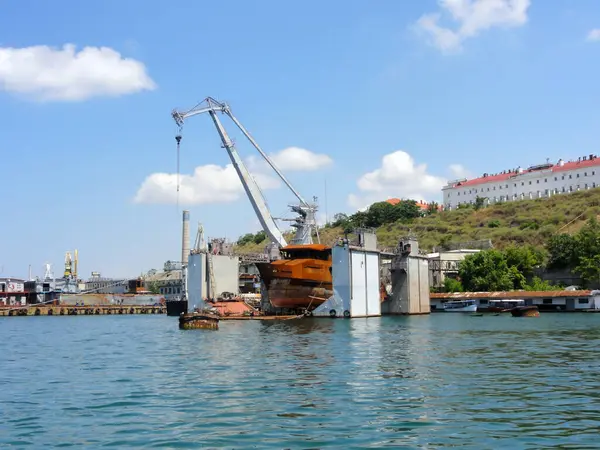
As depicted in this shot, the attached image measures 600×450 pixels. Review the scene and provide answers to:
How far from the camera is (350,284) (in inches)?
2771

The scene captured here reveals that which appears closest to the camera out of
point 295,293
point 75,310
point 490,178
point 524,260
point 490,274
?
point 295,293

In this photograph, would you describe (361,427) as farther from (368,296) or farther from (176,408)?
(368,296)

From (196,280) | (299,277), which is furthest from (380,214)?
(299,277)

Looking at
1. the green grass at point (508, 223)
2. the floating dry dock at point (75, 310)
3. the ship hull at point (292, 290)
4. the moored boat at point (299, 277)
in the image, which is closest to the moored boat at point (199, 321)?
the moored boat at point (299, 277)

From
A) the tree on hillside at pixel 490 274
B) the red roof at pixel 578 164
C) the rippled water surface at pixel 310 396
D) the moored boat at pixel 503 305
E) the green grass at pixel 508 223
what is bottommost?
the moored boat at pixel 503 305

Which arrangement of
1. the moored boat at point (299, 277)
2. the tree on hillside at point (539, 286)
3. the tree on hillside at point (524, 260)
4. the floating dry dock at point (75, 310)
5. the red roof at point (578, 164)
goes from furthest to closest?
the red roof at point (578, 164), the floating dry dock at point (75, 310), the tree on hillside at point (524, 260), the tree on hillside at point (539, 286), the moored boat at point (299, 277)

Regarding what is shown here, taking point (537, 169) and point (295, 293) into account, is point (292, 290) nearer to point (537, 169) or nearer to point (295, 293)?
point (295, 293)

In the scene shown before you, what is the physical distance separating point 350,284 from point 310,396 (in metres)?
50.0

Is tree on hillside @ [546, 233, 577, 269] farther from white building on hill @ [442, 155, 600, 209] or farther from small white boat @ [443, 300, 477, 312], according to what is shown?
white building on hill @ [442, 155, 600, 209]

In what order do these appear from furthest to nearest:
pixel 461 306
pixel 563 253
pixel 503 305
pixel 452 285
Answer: pixel 452 285 < pixel 563 253 < pixel 461 306 < pixel 503 305

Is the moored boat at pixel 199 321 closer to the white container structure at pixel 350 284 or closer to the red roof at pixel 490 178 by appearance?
the white container structure at pixel 350 284

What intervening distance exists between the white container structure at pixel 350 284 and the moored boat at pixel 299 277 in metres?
6.39

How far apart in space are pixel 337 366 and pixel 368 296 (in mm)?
46292

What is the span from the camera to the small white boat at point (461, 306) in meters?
88.2
